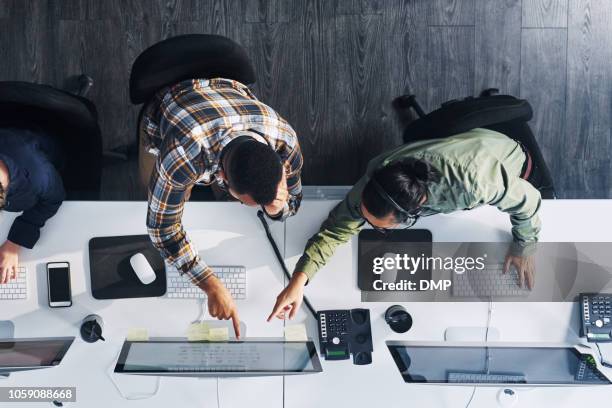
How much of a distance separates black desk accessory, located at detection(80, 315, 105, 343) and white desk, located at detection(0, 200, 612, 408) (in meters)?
0.03

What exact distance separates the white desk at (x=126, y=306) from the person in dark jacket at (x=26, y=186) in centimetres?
5

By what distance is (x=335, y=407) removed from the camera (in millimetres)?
1846

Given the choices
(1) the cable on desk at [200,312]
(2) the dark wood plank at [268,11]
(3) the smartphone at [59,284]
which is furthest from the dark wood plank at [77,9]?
(1) the cable on desk at [200,312]

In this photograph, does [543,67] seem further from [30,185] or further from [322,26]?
[30,185]

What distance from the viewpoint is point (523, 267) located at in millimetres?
1822

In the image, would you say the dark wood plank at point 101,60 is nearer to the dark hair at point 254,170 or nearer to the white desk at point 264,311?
the white desk at point 264,311

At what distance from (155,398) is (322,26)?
174 cm

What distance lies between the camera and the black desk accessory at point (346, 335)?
181cm

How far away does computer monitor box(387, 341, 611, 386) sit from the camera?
1.62 metres

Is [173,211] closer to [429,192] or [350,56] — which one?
[429,192]

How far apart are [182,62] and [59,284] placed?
0.88 m

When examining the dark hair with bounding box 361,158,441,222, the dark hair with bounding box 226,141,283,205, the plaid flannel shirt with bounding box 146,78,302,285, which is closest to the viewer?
the dark hair with bounding box 226,141,283,205

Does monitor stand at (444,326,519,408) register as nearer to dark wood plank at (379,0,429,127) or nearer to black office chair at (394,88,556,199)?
black office chair at (394,88,556,199)

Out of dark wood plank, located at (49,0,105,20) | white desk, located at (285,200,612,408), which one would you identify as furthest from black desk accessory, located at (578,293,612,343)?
dark wood plank, located at (49,0,105,20)
